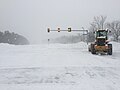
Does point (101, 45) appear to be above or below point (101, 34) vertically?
below

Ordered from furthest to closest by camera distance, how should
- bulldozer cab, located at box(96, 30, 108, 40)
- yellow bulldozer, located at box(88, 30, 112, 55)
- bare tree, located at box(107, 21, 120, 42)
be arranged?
bare tree, located at box(107, 21, 120, 42), bulldozer cab, located at box(96, 30, 108, 40), yellow bulldozer, located at box(88, 30, 112, 55)

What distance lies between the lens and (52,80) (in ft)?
35.2

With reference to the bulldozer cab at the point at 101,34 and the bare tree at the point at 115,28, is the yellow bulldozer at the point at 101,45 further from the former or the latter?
the bare tree at the point at 115,28

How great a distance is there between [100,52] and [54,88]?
19.3 metres

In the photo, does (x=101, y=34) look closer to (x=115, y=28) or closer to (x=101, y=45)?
(x=101, y=45)

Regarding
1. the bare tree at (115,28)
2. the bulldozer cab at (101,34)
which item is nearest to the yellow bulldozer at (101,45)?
the bulldozer cab at (101,34)

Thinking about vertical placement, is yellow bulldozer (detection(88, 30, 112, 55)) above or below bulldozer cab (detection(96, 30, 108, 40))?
below

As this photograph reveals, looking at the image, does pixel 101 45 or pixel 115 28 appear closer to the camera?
pixel 101 45

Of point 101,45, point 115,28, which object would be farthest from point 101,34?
point 115,28

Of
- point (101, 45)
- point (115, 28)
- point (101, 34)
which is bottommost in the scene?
point (101, 45)

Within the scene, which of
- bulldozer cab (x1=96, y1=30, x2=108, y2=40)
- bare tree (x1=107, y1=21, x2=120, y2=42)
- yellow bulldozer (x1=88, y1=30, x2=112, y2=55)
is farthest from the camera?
bare tree (x1=107, y1=21, x2=120, y2=42)

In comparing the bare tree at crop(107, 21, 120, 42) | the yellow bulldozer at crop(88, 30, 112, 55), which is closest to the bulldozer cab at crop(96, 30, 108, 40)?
→ the yellow bulldozer at crop(88, 30, 112, 55)

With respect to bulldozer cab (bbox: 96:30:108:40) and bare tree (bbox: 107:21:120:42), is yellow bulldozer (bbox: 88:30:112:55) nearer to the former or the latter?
bulldozer cab (bbox: 96:30:108:40)

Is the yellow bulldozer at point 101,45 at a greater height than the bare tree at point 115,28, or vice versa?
the bare tree at point 115,28
